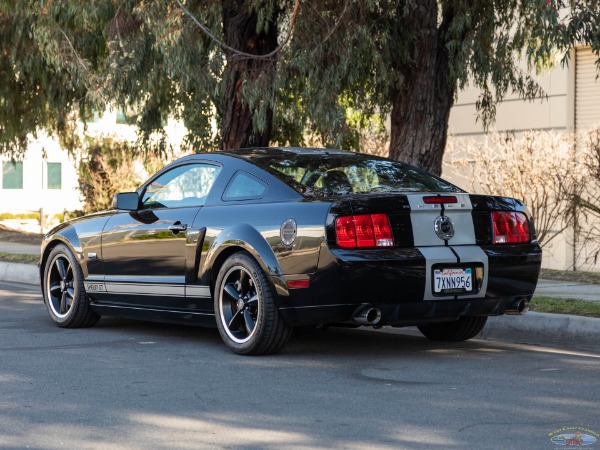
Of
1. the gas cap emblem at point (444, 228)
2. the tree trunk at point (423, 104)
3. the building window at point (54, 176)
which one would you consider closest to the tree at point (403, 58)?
the tree trunk at point (423, 104)

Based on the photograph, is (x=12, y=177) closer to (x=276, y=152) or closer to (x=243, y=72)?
(x=243, y=72)

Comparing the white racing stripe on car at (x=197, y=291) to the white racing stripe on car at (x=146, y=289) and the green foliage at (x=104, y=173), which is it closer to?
the white racing stripe on car at (x=146, y=289)

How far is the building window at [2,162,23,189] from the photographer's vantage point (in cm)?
4241

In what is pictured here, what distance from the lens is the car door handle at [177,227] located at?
8.26 meters

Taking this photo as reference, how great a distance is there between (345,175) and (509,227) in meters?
1.22

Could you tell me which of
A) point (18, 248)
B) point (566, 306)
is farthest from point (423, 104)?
point (18, 248)

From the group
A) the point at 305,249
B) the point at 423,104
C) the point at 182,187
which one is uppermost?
the point at 423,104

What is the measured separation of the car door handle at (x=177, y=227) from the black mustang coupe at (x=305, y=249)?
11 mm

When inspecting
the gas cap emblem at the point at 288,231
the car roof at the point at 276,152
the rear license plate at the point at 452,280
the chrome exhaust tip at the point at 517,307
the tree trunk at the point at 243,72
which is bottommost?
the chrome exhaust tip at the point at 517,307

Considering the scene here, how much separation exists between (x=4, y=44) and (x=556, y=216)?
30.6ft

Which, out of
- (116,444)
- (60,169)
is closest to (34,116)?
Result: (116,444)

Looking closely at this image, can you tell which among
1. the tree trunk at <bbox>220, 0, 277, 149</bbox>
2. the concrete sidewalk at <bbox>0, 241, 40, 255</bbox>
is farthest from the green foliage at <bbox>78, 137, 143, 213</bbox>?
the tree trunk at <bbox>220, 0, 277, 149</bbox>

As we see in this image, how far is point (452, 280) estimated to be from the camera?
741cm

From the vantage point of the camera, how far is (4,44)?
18.3m
